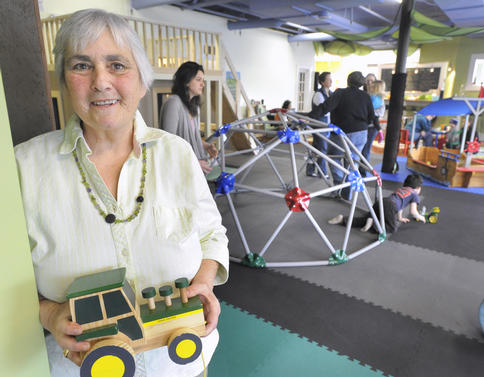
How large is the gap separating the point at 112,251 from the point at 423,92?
13433 mm

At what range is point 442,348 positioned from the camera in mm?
1972

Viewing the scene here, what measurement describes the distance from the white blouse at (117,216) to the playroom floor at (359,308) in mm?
1173

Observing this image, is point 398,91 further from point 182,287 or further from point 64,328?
point 64,328

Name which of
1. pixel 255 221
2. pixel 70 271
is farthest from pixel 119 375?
pixel 255 221

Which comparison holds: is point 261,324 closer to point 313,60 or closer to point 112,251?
point 112,251

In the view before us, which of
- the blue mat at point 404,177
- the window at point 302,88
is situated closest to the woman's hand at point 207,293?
the blue mat at point 404,177

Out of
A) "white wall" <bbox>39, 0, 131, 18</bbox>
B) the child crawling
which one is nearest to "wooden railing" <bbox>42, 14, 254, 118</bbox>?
"white wall" <bbox>39, 0, 131, 18</bbox>

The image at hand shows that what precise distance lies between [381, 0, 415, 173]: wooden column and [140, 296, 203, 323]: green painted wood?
557cm

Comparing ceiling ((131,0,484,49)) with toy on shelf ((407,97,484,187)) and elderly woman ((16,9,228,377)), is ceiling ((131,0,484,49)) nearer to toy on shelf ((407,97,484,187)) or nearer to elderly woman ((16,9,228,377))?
toy on shelf ((407,97,484,187))

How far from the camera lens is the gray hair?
0.76 meters

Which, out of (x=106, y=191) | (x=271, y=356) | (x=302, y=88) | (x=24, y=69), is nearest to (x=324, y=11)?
(x=302, y=88)

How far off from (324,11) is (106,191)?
25.7 ft

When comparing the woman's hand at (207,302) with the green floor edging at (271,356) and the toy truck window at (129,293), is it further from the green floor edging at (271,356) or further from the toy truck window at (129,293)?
the green floor edging at (271,356)

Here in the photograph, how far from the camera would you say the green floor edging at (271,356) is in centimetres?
182
